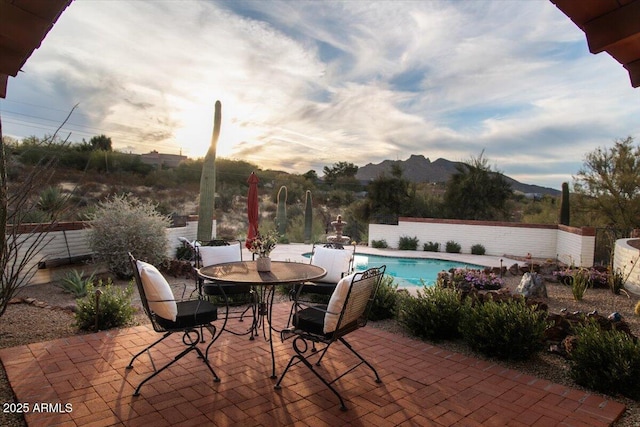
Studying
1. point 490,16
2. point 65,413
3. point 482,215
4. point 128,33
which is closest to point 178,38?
point 128,33

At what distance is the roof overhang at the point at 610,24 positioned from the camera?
1.46 m

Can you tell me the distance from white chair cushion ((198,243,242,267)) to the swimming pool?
18.3 feet

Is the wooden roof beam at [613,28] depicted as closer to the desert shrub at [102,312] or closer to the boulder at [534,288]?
the desert shrub at [102,312]

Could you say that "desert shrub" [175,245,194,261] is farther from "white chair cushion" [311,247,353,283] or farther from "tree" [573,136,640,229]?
"tree" [573,136,640,229]

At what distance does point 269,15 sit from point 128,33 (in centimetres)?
246

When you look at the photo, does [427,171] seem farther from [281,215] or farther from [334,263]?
[334,263]

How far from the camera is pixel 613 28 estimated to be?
151 centimetres

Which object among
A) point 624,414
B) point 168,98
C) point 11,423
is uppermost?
point 168,98

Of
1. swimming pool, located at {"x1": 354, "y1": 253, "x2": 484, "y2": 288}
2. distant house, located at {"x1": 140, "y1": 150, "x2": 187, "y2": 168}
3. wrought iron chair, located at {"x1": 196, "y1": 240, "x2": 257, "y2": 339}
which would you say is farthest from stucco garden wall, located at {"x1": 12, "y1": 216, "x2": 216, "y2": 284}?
distant house, located at {"x1": 140, "y1": 150, "x2": 187, "y2": 168}

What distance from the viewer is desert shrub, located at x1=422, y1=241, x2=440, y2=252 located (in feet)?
42.6

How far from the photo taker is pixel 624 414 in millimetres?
2615

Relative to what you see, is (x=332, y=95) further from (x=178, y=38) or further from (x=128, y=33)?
(x=128, y=33)

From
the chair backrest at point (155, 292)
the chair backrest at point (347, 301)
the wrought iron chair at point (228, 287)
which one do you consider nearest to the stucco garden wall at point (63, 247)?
the wrought iron chair at point (228, 287)

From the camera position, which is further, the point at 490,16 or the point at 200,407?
the point at 490,16
